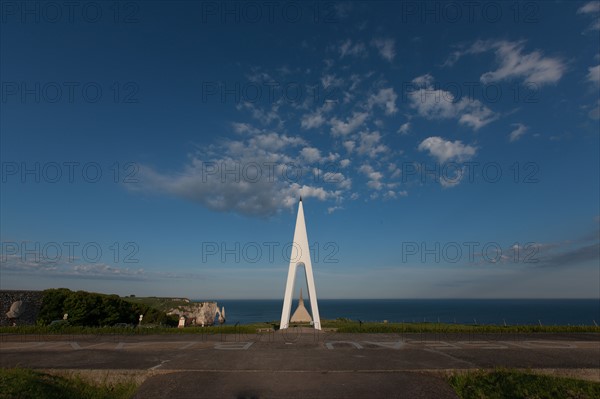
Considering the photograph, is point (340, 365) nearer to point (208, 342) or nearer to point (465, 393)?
point (465, 393)

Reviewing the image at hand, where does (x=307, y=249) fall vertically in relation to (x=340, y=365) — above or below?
above

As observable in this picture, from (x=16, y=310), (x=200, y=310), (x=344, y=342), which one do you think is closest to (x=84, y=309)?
(x=16, y=310)

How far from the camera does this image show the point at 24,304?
29422mm

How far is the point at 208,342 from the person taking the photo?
56.7 ft

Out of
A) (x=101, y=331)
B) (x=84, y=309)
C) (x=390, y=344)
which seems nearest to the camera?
(x=390, y=344)

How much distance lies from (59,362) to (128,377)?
3.91m

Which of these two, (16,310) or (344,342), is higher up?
(344,342)

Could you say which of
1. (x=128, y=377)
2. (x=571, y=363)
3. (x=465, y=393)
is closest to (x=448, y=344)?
(x=571, y=363)

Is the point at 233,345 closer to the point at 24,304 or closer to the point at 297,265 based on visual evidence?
the point at 297,265

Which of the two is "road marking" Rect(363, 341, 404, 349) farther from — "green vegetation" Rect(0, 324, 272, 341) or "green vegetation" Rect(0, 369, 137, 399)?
"green vegetation" Rect(0, 369, 137, 399)

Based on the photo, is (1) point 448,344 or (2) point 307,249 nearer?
(1) point 448,344

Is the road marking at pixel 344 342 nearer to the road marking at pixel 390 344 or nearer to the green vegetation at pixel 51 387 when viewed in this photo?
the road marking at pixel 390 344

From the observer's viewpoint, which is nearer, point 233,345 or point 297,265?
point 233,345

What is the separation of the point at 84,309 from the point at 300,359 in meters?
29.4
